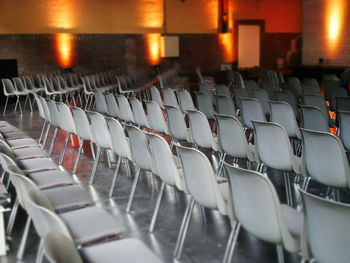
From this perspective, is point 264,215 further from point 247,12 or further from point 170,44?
point 247,12

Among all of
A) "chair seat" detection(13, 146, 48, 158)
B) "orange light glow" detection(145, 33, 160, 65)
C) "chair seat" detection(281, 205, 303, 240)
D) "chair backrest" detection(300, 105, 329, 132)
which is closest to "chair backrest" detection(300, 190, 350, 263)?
"chair seat" detection(281, 205, 303, 240)

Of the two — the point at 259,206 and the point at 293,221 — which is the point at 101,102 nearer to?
the point at 293,221

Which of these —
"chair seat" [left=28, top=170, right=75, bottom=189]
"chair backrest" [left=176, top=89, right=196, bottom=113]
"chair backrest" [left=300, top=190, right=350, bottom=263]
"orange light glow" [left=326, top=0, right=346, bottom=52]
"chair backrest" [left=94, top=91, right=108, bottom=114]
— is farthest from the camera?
"orange light glow" [left=326, top=0, right=346, bottom=52]

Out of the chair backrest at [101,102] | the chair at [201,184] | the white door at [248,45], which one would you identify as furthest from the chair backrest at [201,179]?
the white door at [248,45]

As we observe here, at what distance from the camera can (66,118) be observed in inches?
261

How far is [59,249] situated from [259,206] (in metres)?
1.31

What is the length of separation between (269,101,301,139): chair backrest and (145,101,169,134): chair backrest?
1567 millimetres

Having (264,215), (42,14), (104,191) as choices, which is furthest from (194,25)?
(264,215)

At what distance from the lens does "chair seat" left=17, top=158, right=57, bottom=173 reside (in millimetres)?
4691

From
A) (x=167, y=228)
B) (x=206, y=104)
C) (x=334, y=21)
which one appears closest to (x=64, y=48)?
(x=334, y=21)

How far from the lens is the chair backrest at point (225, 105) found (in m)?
6.95

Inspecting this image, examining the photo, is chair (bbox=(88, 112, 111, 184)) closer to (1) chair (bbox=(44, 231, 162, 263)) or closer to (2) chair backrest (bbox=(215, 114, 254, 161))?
(2) chair backrest (bbox=(215, 114, 254, 161))

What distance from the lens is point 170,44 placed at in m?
20.5

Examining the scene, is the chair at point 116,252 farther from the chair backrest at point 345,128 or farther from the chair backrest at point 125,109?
the chair backrest at point 125,109
